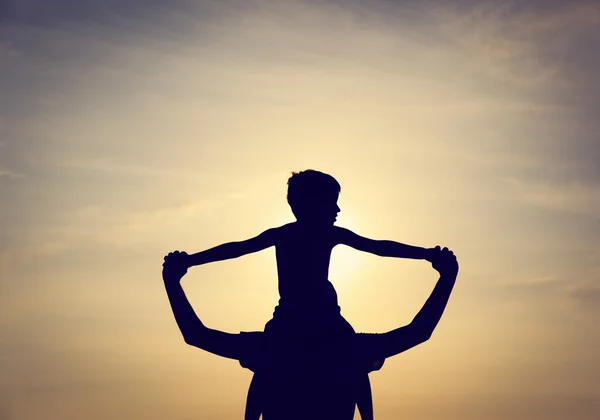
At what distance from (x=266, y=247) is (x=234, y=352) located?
1493 mm

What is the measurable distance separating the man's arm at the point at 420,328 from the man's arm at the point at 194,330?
176cm

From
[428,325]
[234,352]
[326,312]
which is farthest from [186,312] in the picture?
[428,325]

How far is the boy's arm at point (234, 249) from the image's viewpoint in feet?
51.5

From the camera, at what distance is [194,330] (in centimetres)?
1568

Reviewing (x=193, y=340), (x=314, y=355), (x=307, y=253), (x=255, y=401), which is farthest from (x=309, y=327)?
(x=193, y=340)

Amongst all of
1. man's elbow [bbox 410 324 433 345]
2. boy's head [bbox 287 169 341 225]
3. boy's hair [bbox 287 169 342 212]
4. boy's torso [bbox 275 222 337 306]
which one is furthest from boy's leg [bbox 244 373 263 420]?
boy's hair [bbox 287 169 342 212]

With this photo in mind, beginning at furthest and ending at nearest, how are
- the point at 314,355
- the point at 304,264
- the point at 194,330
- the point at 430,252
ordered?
the point at 430,252 < the point at 304,264 < the point at 194,330 < the point at 314,355

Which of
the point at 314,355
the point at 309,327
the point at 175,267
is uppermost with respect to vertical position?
the point at 175,267

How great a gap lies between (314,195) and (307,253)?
79 centimetres

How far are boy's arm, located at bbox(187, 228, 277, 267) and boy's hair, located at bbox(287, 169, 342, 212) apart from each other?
57 cm

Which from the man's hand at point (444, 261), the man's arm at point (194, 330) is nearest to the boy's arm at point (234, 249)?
the man's arm at point (194, 330)

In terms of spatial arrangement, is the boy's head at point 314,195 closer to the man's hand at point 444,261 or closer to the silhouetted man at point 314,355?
the man's hand at point 444,261

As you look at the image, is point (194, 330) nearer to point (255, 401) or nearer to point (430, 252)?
point (255, 401)

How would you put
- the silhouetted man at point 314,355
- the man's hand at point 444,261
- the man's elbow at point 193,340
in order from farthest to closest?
the man's hand at point 444,261
the man's elbow at point 193,340
the silhouetted man at point 314,355
